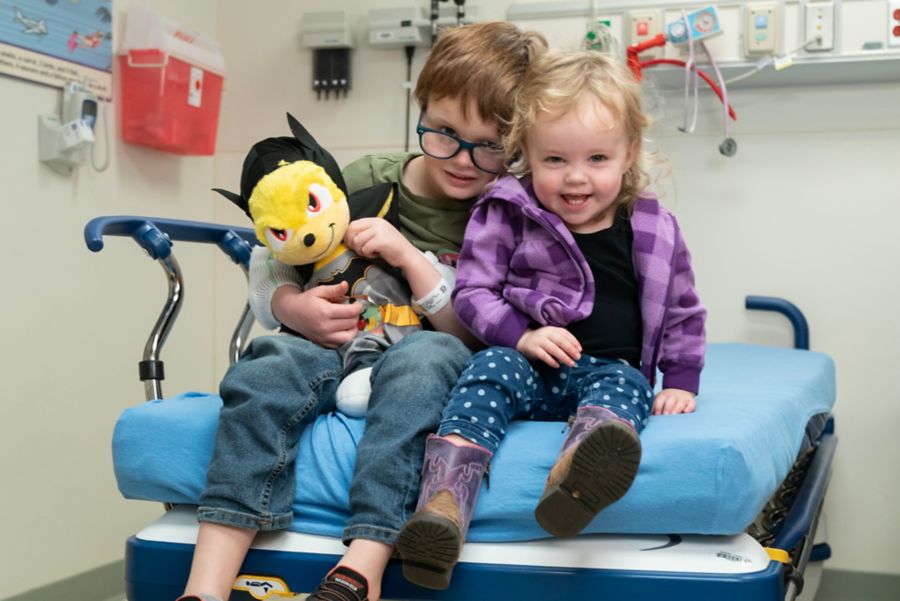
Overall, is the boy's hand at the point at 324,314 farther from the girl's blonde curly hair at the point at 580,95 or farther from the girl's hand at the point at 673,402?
the girl's hand at the point at 673,402

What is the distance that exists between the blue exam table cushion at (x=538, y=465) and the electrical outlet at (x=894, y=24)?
1.32 meters

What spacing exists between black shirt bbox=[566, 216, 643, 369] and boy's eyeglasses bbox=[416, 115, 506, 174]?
22 cm

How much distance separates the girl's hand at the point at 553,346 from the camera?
147 cm

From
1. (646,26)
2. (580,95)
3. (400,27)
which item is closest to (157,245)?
(580,95)

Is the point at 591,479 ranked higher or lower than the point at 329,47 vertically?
lower

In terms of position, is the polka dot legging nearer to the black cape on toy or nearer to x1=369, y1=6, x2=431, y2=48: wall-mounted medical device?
the black cape on toy

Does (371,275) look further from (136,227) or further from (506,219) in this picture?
(136,227)

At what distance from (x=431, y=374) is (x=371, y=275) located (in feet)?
1.02

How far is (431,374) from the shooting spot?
1.40 meters

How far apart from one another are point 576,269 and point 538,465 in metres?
0.39

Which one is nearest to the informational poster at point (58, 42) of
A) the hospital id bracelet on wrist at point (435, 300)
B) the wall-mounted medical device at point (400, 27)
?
the wall-mounted medical device at point (400, 27)

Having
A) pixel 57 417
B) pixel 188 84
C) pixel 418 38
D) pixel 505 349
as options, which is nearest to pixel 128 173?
pixel 188 84

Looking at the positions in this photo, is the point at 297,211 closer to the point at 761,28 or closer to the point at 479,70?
the point at 479,70

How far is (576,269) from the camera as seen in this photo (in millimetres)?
1570
